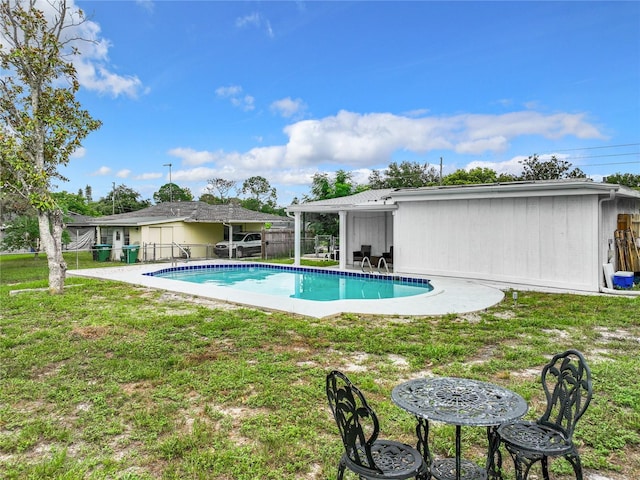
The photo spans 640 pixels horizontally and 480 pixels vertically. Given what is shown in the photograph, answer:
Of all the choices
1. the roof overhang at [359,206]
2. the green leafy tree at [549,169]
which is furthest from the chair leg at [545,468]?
the green leafy tree at [549,169]

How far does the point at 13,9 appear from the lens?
1030 cm

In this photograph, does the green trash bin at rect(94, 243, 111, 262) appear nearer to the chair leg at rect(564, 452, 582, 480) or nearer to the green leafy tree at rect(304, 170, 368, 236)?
the green leafy tree at rect(304, 170, 368, 236)

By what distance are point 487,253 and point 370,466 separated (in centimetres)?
1134

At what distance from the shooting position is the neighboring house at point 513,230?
1053 centimetres

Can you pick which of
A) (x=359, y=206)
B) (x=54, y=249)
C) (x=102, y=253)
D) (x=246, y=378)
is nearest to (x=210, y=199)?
(x=102, y=253)

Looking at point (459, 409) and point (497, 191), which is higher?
point (497, 191)

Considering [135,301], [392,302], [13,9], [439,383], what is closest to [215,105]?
[13,9]

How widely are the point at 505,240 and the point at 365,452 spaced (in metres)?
11.2

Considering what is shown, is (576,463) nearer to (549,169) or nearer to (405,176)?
(549,169)

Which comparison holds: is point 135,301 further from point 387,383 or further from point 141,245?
point 141,245

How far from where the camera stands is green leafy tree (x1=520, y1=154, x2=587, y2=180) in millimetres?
32844

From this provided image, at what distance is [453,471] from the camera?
2.56 metres

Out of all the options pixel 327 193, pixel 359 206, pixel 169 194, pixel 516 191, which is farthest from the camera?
pixel 169 194

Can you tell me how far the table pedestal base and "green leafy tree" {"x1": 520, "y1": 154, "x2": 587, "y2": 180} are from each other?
34807mm
